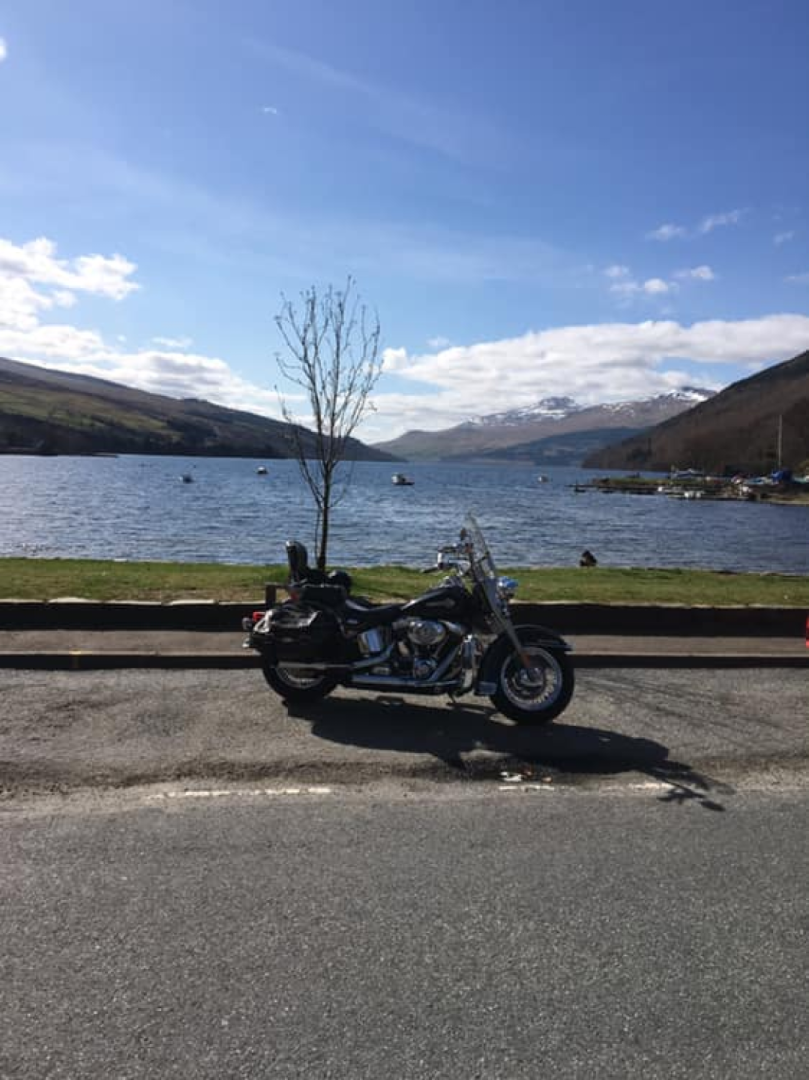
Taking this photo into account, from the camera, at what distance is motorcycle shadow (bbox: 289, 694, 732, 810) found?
5781 millimetres

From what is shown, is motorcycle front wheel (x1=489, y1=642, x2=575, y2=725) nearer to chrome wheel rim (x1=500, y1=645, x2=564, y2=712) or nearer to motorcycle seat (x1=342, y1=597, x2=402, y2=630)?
chrome wheel rim (x1=500, y1=645, x2=564, y2=712)

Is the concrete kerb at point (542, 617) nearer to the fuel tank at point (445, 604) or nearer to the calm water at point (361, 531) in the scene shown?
the fuel tank at point (445, 604)

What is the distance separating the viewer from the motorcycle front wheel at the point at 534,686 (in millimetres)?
6848

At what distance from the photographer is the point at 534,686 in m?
6.90

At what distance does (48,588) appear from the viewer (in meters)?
11.5

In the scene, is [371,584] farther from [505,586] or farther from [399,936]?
[399,936]

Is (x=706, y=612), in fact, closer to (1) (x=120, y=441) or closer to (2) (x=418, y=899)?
(2) (x=418, y=899)

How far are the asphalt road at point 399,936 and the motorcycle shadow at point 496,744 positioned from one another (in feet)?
1.72

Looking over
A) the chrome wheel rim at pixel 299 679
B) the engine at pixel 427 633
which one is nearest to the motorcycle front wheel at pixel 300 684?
the chrome wheel rim at pixel 299 679

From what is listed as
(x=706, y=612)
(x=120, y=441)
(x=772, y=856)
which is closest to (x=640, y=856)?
(x=772, y=856)

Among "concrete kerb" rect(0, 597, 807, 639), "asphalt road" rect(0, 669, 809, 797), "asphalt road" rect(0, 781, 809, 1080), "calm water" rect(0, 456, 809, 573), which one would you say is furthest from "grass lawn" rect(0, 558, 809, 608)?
"calm water" rect(0, 456, 809, 573)

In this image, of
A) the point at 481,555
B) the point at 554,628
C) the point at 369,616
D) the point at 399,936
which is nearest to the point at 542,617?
the point at 554,628

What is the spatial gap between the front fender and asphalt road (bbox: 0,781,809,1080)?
1.63 meters

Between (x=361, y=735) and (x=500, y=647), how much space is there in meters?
1.29
